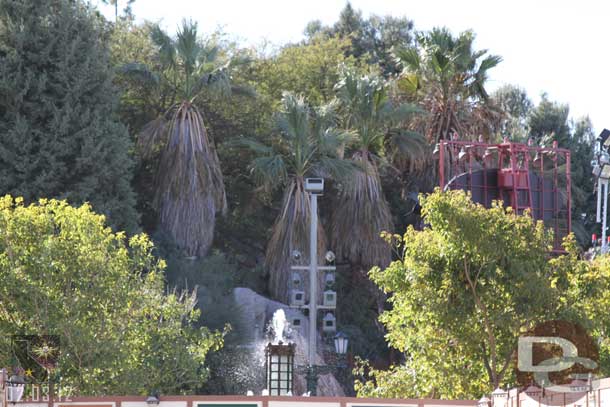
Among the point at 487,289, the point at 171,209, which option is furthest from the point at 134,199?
the point at 487,289

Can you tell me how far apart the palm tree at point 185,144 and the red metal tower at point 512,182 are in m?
6.15

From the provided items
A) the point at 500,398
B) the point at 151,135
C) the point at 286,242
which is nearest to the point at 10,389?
the point at 500,398

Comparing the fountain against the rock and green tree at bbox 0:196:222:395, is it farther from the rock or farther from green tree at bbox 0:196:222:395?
the rock

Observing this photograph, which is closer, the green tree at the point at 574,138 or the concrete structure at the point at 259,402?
the concrete structure at the point at 259,402

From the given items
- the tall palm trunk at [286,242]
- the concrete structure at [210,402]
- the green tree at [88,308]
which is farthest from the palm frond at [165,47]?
the concrete structure at [210,402]

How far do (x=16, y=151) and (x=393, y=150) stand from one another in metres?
11.9

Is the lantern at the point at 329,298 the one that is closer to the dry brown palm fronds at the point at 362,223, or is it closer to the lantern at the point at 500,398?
the lantern at the point at 500,398

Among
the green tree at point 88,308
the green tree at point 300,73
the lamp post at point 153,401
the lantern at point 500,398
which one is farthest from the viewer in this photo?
the green tree at point 300,73

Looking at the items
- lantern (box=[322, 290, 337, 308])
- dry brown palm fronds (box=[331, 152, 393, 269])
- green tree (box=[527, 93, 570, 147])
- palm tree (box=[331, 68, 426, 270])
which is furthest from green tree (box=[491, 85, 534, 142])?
lantern (box=[322, 290, 337, 308])

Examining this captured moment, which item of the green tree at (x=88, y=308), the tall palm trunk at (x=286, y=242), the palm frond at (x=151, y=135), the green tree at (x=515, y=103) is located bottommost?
the green tree at (x=88, y=308)

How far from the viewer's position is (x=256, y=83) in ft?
161

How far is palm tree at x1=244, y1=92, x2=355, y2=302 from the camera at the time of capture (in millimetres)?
40062

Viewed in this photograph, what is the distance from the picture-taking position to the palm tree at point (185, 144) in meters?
39.7

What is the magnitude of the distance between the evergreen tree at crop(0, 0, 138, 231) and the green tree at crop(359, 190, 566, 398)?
11.6 m
